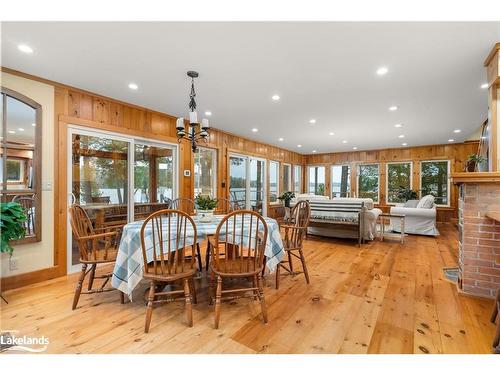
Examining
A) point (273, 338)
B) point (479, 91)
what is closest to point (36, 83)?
point (273, 338)

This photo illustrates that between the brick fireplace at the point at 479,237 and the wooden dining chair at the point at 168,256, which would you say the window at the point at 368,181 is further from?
the wooden dining chair at the point at 168,256

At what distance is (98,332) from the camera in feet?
6.07

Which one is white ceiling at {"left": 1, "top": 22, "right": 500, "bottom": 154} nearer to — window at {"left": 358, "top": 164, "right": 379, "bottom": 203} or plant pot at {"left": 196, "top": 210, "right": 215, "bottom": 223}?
plant pot at {"left": 196, "top": 210, "right": 215, "bottom": 223}

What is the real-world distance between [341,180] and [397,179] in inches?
72.6

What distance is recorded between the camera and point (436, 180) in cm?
742

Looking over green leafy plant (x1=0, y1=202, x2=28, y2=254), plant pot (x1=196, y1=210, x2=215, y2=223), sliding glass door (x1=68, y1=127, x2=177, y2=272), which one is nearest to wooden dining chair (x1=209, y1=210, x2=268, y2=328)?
plant pot (x1=196, y1=210, x2=215, y2=223)

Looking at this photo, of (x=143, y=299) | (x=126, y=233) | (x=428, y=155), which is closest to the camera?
(x=126, y=233)

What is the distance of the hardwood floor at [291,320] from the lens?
1690 mm

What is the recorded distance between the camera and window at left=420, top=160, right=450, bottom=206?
23.8 ft

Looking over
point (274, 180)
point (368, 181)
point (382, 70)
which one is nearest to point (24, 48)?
point (382, 70)

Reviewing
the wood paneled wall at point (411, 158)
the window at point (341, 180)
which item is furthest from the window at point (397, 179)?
the window at point (341, 180)
